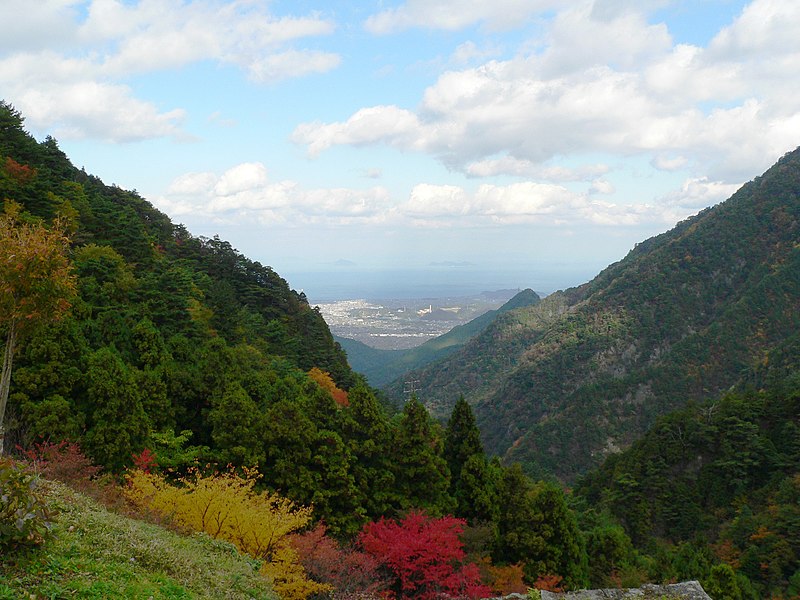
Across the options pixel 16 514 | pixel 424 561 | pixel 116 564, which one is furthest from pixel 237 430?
pixel 16 514

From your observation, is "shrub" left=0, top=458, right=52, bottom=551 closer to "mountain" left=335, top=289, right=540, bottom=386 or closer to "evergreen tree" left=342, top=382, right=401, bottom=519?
"evergreen tree" left=342, top=382, right=401, bottom=519

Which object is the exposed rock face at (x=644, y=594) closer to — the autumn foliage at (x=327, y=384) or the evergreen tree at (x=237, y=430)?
the evergreen tree at (x=237, y=430)

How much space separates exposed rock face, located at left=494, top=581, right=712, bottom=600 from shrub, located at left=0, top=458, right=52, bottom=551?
8.11m

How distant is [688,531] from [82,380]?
35461 millimetres

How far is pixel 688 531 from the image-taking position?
1307 inches

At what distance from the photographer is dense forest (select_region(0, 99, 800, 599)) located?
13.0 meters

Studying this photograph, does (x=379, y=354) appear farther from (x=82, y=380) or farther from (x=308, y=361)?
(x=82, y=380)

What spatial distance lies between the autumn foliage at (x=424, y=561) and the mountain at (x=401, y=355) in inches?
4793

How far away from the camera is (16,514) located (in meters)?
6.40

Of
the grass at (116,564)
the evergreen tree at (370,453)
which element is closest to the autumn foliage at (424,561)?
the evergreen tree at (370,453)

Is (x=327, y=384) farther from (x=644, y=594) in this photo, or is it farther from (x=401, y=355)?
(x=401, y=355)

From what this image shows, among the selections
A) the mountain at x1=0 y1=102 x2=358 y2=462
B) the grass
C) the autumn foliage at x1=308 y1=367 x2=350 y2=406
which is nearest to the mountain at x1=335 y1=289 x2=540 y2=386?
the autumn foliage at x1=308 y1=367 x2=350 y2=406

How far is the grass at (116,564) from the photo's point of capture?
20.5 feet

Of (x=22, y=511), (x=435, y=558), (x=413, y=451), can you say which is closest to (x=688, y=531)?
(x=413, y=451)
